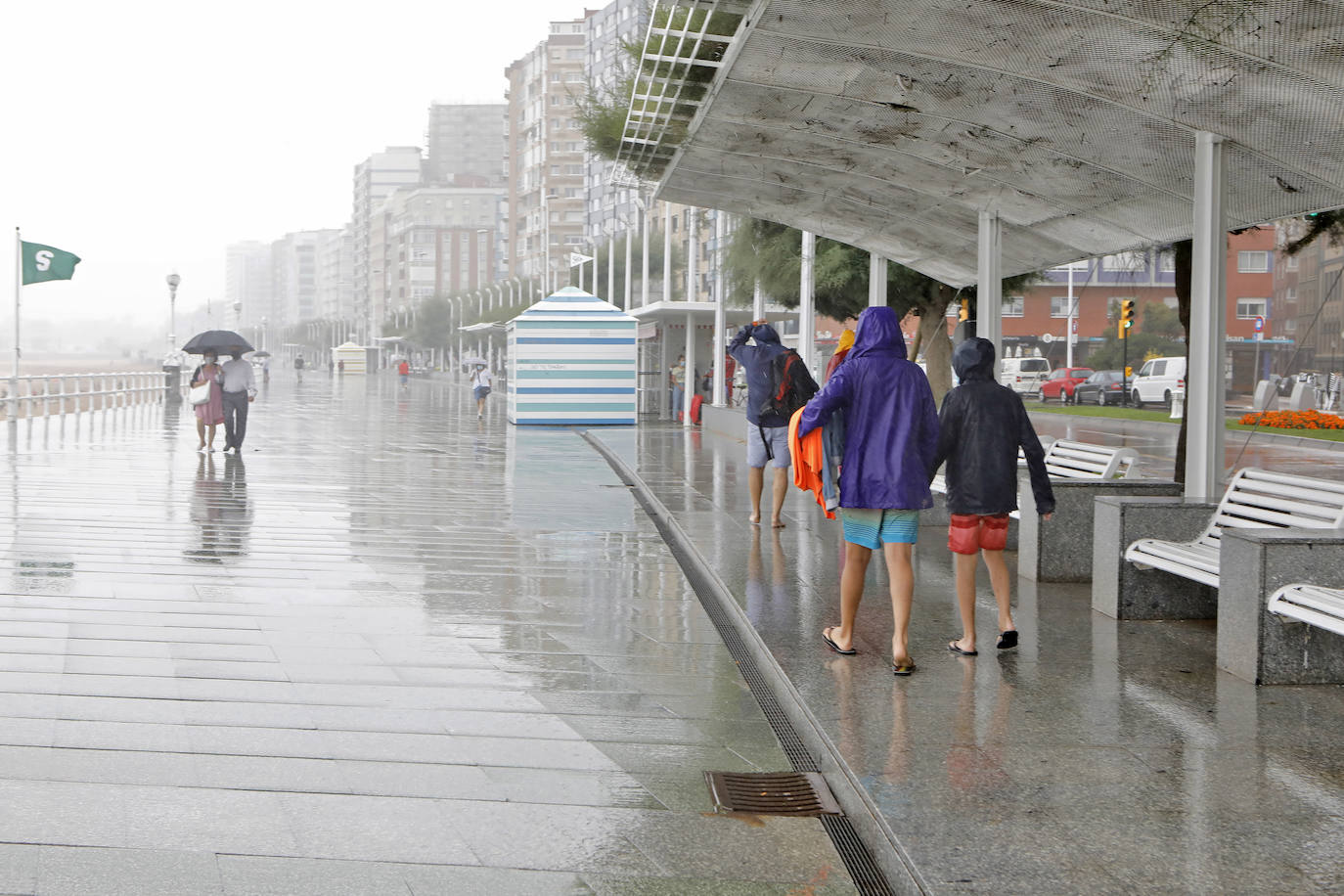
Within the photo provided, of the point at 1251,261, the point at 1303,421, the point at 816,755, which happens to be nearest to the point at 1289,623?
the point at 816,755

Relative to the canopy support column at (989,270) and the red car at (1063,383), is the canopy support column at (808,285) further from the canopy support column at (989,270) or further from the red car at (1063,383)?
the red car at (1063,383)

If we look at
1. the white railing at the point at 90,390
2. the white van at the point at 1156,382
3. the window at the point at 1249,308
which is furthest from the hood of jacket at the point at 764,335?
the white van at the point at 1156,382

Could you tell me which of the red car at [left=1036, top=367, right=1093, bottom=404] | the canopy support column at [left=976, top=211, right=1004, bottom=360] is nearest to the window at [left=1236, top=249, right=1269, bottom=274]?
the red car at [left=1036, top=367, right=1093, bottom=404]

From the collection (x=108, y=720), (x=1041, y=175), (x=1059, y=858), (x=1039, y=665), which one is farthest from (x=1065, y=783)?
(x=1041, y=175)

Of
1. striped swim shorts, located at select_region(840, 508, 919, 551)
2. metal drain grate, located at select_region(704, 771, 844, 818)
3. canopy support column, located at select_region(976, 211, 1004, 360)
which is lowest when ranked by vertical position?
metal drain grate, located at select_region(704, 771, 844, 818)

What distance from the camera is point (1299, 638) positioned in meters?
6.50

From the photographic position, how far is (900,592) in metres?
6.74

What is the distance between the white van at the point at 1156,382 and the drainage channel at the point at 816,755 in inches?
1757

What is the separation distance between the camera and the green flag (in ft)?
104

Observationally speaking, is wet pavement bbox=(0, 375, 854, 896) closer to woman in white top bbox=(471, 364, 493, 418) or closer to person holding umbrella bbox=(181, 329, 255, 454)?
person holding umbrella bbox=(181, 329, 255, 454)

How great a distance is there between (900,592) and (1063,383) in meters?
53.0

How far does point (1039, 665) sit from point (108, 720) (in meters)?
4.13

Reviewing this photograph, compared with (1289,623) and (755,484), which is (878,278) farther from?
(1289,623)

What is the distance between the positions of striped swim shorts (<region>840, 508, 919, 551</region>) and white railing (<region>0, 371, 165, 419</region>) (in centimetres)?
2310
